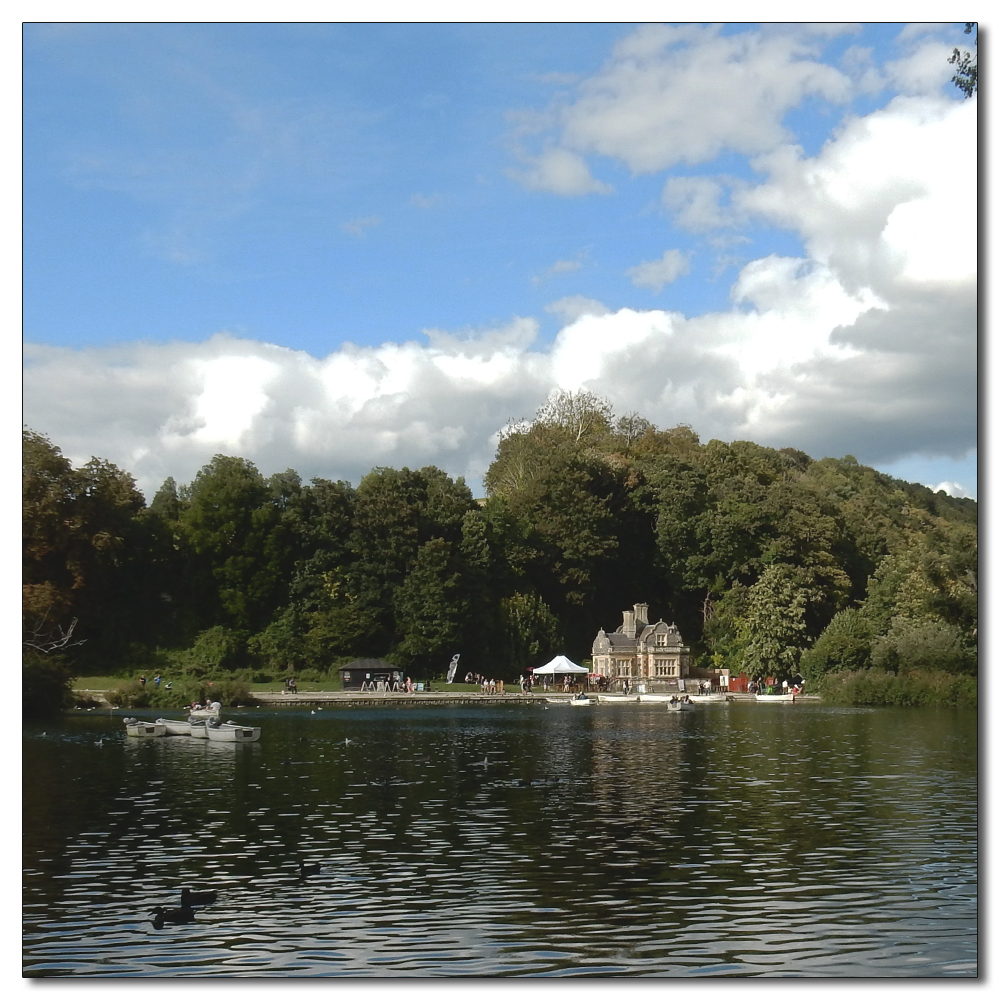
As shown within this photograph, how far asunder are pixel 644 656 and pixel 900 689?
74.8 feet

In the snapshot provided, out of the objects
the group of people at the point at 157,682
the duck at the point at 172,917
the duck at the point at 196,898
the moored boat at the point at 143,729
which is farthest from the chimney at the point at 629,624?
the duck at the point at 172,917

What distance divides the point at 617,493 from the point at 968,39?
61694mm

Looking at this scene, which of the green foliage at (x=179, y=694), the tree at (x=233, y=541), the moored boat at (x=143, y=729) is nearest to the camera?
the moored boat at (x=143, y=729)

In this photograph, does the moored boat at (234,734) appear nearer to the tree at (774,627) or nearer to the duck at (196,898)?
the duck at (196,898)

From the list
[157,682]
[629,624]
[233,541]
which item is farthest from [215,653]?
[629,624]

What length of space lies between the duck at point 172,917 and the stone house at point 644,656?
184 ft

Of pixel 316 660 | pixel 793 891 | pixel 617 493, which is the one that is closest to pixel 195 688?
pixel 316 660

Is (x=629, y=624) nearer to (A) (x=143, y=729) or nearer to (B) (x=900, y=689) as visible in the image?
(B) (x=900, y=689)

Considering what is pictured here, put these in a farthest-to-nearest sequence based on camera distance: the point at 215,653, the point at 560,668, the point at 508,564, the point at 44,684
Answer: the point at 508,564
the point at 560,668
the point at 215,653
the point at 44,684

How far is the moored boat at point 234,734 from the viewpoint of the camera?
34.6 m

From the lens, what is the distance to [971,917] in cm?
1226

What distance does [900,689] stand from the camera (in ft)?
154

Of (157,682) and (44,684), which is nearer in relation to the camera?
(44,684)

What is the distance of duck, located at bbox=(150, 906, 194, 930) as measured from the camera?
12047 mm
